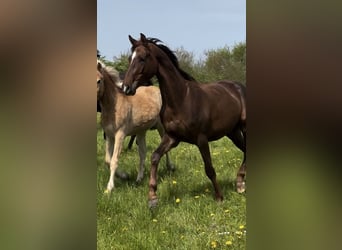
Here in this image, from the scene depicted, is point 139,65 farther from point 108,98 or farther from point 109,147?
point 109,147

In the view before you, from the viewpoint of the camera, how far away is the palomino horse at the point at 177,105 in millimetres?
3488

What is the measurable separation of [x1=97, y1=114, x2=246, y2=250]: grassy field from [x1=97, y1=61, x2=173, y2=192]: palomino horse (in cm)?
28

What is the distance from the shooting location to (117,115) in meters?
4.33

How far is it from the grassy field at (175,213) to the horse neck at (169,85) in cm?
78

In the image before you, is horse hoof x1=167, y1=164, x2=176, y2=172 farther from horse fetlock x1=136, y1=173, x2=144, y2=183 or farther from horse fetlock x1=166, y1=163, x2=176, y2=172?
horse fetlock x1=136, y1=173, x2=144, y2=183

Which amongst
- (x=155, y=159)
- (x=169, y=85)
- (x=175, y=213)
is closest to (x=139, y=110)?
(x=169, y=85)

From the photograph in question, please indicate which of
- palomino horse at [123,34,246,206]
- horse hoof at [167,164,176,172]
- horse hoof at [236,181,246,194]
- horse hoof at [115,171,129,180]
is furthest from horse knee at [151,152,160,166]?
horse hoof at [167,164,176,172]

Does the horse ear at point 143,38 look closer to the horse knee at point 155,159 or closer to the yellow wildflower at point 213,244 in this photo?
the horse knee at point 155,159

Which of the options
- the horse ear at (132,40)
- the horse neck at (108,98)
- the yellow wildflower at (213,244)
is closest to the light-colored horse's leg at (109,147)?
the horse neck at (108,98)

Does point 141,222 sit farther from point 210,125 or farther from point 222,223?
point 210,125
